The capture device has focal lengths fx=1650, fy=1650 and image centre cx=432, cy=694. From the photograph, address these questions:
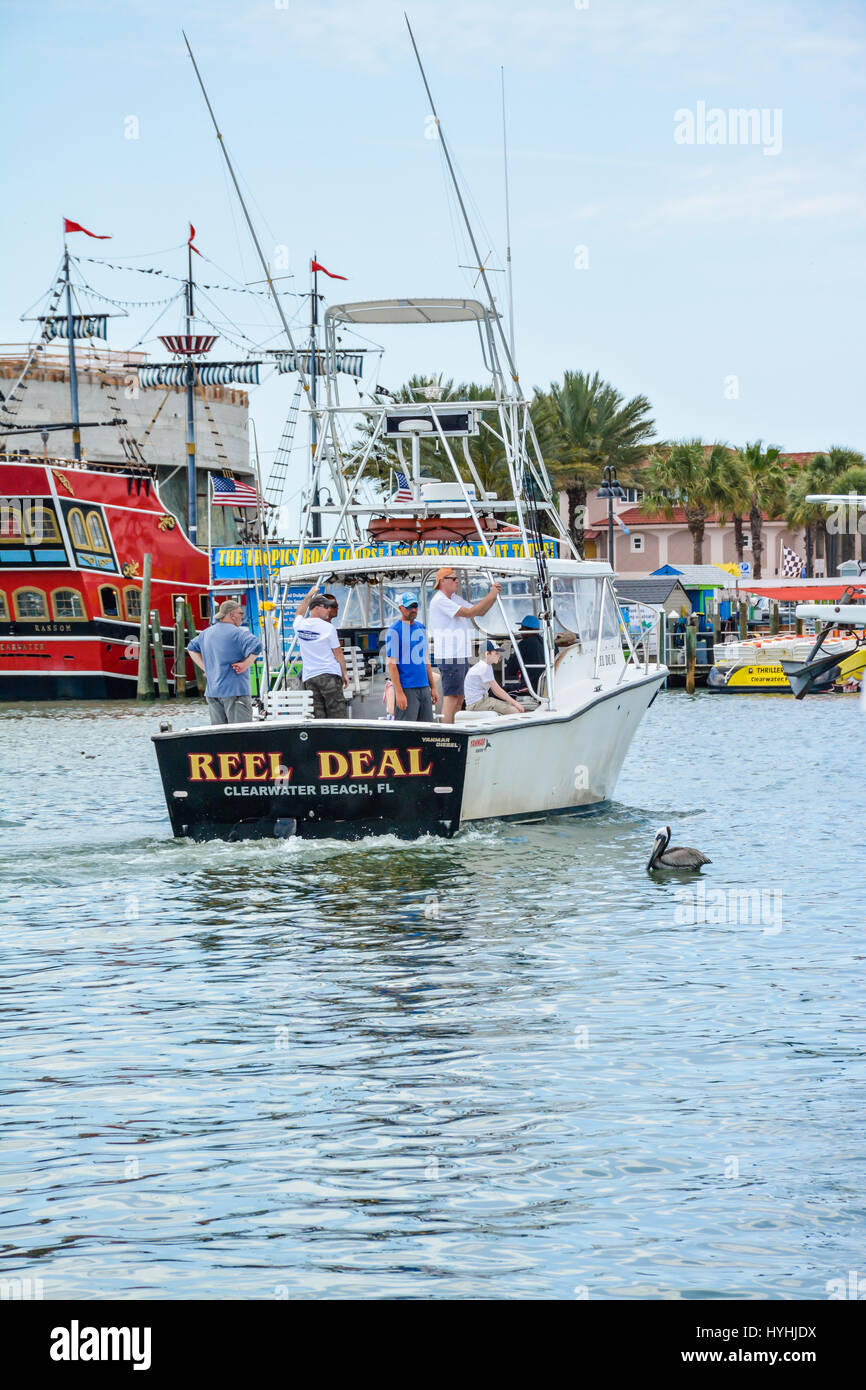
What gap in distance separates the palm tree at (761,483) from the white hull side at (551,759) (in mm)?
59814

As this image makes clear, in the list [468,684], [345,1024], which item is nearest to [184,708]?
[468,684]

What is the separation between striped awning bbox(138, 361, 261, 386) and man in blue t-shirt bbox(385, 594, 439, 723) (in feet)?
177

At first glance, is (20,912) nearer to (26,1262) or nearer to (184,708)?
(26,1262)

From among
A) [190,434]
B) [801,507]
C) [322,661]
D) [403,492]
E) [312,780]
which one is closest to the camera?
[312,780]

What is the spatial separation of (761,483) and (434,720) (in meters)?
65.4

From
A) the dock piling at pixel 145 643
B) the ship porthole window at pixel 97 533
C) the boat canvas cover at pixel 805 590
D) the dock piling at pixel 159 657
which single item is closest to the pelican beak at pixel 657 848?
the dock piling at pixel 145 643

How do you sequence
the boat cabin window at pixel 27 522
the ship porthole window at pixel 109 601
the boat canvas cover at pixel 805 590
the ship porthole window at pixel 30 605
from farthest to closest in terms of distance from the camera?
1. the boat canvas cover at pixel 805 590
2. the ship porthole window at pixel 109 601
3. the ship porthole window at pixel 30 605
4. the boat cabin window at pixel 27 522

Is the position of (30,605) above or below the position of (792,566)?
below

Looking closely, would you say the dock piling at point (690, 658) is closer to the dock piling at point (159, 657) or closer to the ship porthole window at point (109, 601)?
the dock piling at point (159, 657)

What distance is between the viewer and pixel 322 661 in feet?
50.0

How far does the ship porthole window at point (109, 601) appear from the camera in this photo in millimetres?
54031

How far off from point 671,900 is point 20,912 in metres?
5.09

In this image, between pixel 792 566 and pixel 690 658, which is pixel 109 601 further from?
pixel 792 566

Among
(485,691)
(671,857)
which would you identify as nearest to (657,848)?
(671,857)
